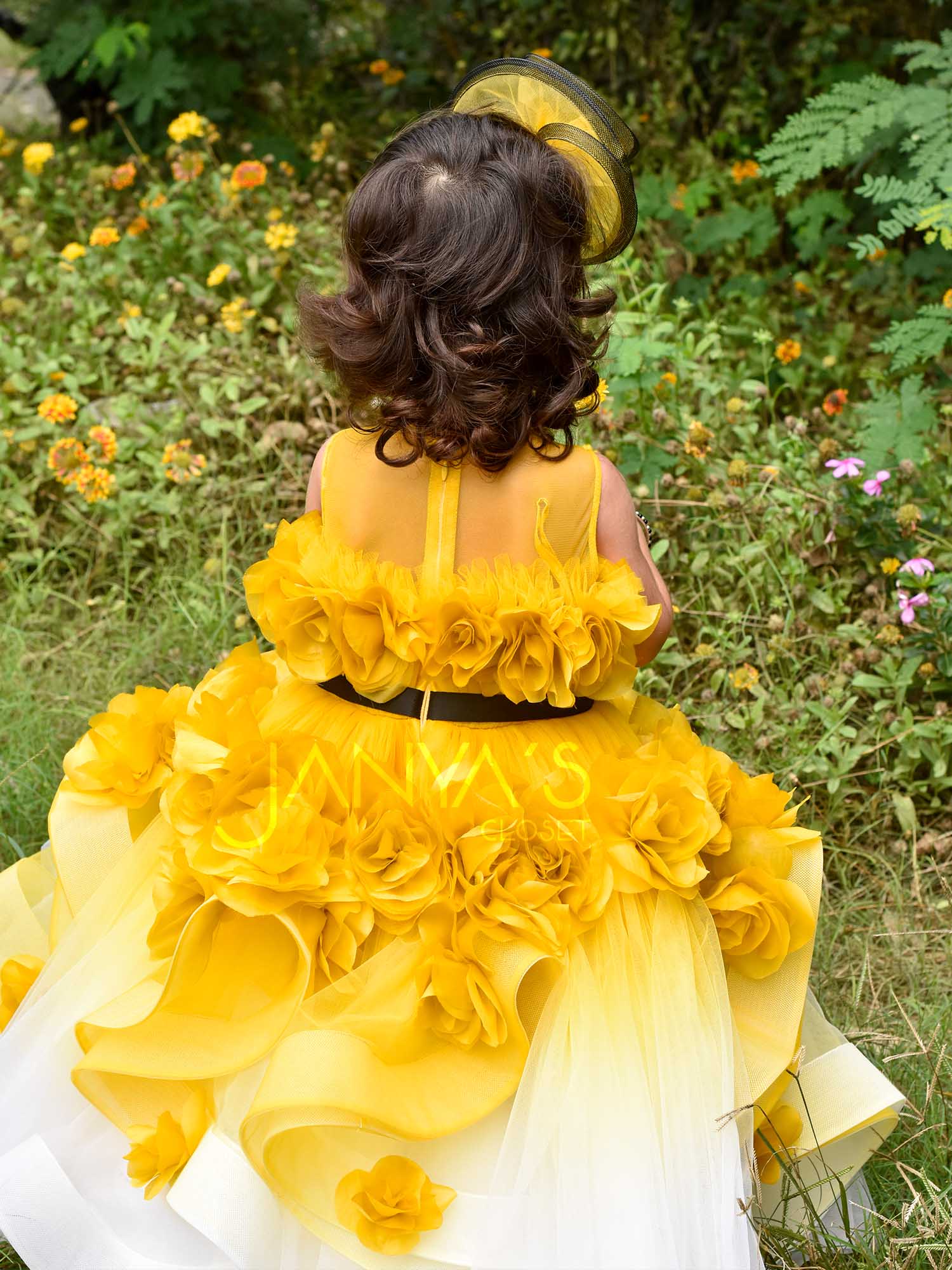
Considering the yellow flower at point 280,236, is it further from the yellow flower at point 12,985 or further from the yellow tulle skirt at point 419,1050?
the yellow flower at point 12,985

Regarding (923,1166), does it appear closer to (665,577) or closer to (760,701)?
(760,701)

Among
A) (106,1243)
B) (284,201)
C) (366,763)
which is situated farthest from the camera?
(284,201)

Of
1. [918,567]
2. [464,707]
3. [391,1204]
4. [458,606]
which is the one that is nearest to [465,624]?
[458,606]

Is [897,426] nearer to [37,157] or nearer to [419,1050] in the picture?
[419,1050]

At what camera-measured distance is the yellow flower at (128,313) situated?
3.42 metres

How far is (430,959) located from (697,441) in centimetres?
165

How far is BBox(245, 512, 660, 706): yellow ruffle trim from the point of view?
153 cm

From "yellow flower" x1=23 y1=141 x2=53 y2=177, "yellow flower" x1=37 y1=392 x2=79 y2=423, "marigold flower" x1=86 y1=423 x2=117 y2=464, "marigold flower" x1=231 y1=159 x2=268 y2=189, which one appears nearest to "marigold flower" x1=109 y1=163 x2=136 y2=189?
"yellow flower" x1=23 y1=141 x2=53 y2=177

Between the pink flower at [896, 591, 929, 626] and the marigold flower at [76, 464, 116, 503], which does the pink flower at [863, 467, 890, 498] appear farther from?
the marigold flower at [76, 464, 116, 503]

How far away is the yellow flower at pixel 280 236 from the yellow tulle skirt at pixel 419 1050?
6.90 ft

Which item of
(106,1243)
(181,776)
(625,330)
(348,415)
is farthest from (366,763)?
(625,330)

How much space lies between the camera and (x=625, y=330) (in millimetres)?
2959

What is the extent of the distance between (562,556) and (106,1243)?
1.04m

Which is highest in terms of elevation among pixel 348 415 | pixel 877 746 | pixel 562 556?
pixel 348 415
